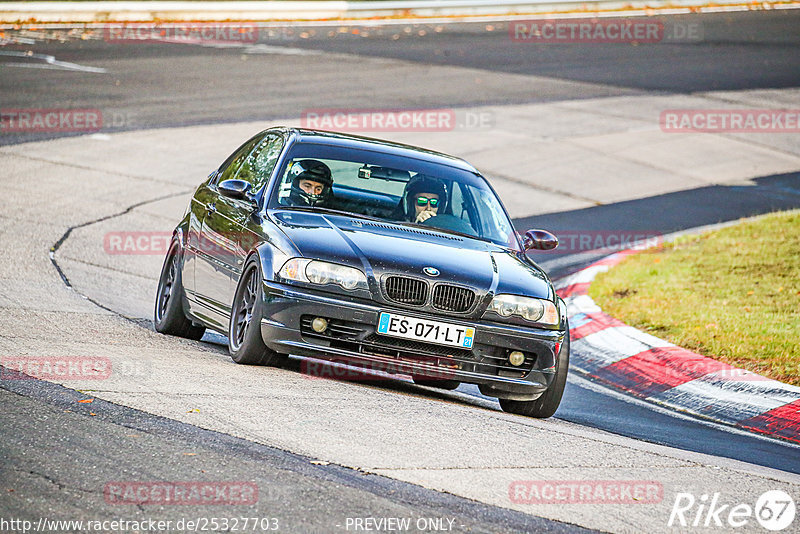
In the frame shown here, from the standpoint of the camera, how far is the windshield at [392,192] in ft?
27.4

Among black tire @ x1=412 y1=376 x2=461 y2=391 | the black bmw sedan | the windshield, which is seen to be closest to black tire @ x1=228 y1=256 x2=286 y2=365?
the black bmw sedan

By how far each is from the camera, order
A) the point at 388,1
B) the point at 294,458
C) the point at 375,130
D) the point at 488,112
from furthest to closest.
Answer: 1. the point at 388,1
2. the point at 488,112
3. the point at 375,130
4. the point at 294,458

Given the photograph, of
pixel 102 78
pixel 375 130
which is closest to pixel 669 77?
pixel 375 130

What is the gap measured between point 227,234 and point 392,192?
128cm

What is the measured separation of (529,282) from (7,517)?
3.97 m

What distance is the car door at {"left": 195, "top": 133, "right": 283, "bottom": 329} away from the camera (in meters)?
8.06

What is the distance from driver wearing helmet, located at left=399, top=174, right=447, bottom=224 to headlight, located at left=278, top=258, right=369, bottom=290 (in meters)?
1.24

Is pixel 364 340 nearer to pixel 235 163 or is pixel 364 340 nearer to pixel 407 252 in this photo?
pixel 407 252

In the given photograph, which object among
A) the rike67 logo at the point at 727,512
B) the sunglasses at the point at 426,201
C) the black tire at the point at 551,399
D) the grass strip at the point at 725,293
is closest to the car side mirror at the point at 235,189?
the sunglasses at the point at 426,201

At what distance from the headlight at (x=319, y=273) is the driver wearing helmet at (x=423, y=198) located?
1.24 m

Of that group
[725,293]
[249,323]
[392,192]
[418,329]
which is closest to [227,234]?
[249,323]

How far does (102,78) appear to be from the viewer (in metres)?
22.8

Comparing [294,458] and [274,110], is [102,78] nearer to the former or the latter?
[274,110]

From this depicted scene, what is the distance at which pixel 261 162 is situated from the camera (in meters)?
8.87
